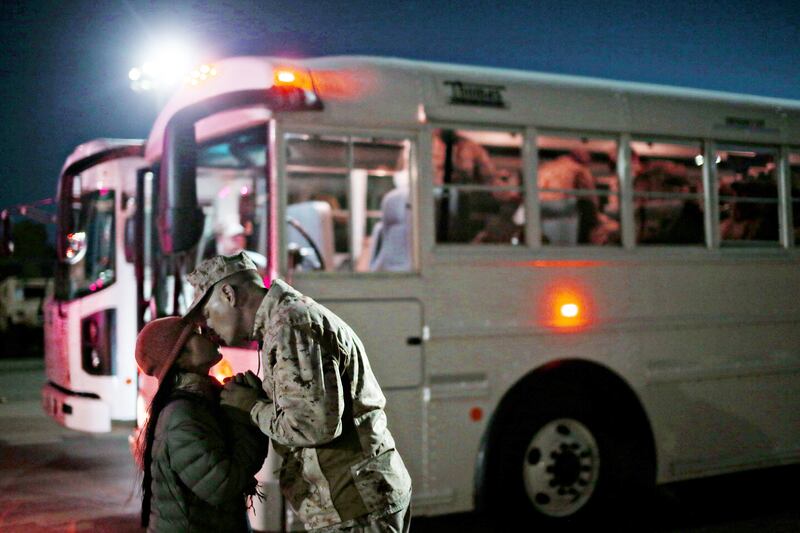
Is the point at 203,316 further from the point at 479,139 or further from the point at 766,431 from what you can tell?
the point at 766,431

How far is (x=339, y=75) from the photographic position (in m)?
5.38

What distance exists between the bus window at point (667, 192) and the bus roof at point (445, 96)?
18cm

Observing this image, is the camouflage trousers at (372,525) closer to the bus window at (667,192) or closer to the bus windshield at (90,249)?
the bus window at (667,192)

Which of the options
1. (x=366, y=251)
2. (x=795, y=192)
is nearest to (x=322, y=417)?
(x=366, y=251)

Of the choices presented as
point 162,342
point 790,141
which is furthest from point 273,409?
point 790,141

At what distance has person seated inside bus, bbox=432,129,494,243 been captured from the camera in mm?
5594

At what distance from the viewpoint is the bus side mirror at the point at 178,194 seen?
15.1 ft

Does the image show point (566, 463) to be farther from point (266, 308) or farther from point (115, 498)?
point (115, 498)

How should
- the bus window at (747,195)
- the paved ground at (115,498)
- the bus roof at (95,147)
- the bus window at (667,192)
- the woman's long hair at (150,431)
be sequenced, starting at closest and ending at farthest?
the woman's long hair at (150,431) < the bus window at (667,192) < the paved ground at (115,498) < the bus window at (747,195) < the bus roof at (95,147)

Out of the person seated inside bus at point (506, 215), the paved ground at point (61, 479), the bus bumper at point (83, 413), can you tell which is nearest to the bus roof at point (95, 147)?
the bus bumper at point (83, 413)

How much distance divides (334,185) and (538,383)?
1.89 m

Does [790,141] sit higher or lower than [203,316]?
higher

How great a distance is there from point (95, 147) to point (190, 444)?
626 cm

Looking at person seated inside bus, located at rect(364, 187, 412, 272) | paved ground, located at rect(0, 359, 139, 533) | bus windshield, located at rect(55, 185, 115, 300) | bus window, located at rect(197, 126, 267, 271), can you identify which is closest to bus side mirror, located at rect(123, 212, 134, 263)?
bus windshield, located at rect(55, 185, 115, 300)
